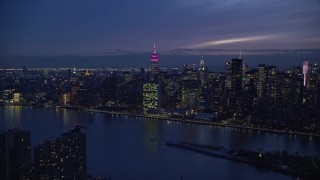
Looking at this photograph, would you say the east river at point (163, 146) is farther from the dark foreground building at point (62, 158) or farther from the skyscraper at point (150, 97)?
the skyscraper at point (150, 97)

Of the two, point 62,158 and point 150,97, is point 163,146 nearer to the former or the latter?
point 62,158

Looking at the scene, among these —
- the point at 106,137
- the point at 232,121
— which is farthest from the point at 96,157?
the point at 232,121

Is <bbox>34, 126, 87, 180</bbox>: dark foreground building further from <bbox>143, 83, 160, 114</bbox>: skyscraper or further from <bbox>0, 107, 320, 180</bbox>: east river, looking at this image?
<bbox>143, 83, 160, 114</bbox>: skyscraper

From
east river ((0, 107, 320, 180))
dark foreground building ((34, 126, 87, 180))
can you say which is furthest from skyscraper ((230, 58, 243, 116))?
dark foreground building ((34, 126, 87, 180))

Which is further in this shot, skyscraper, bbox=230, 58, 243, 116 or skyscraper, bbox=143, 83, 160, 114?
skyscraper, bbox=143, 83, 160, 114

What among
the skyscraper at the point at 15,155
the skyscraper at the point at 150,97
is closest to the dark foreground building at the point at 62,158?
the skyscraper at the point at 15,155

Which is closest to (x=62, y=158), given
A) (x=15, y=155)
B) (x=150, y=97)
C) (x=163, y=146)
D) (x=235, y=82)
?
(x=15, y=155)
